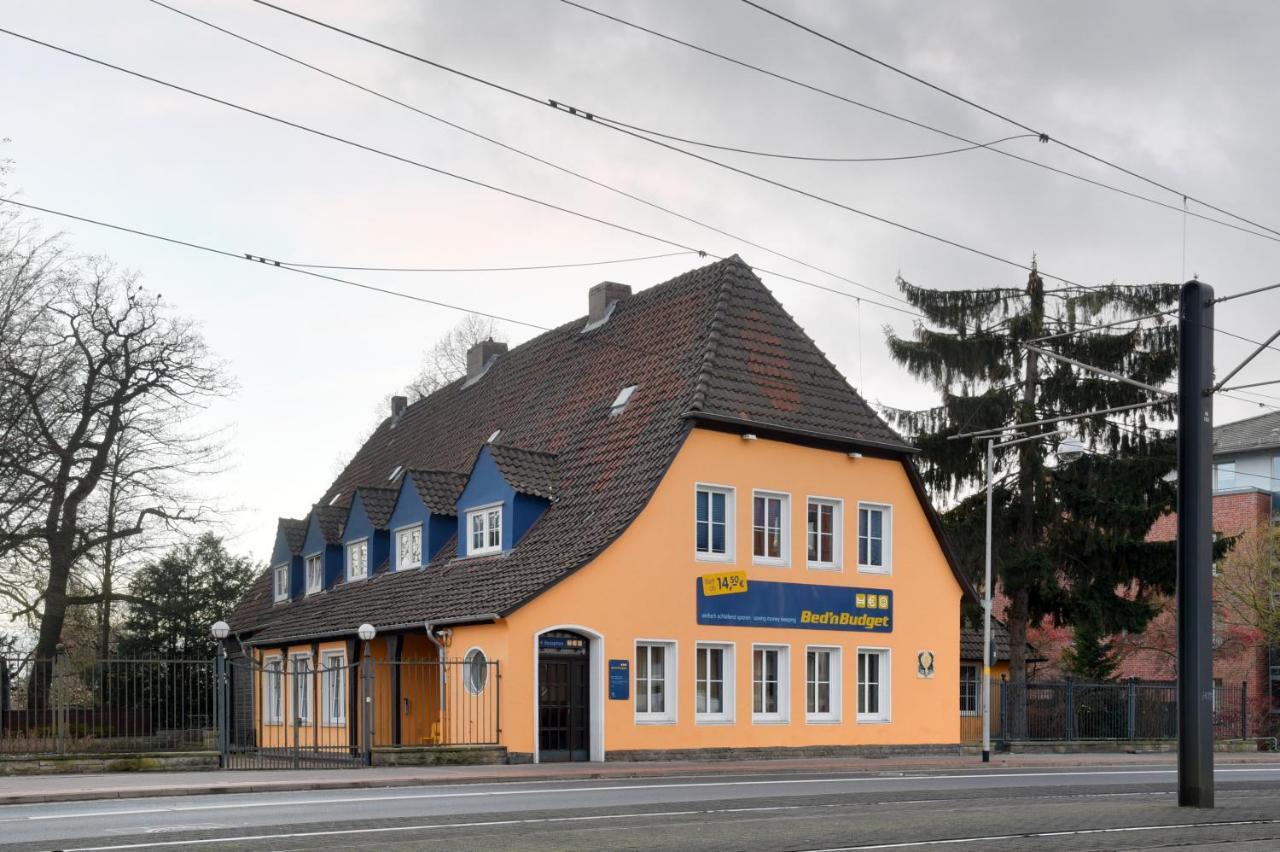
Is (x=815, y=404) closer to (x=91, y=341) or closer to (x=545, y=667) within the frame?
(x=545, y=667)

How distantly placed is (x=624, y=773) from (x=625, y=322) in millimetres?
13792

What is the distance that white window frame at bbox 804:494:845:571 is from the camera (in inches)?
1249

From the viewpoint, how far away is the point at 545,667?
1120 inches

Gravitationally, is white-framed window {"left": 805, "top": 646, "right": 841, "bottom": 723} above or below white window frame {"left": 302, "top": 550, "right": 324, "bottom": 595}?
below

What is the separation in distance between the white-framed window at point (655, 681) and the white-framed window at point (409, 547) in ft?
24.7

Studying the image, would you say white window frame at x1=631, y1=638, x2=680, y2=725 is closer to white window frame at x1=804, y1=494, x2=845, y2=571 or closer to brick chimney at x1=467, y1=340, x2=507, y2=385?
white window frame at x1=804, y1=494, x2=845, y2=571

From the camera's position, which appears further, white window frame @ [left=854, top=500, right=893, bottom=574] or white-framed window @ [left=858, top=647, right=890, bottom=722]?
white window frame @ [left=854, top=500, right=893, bottom=574]

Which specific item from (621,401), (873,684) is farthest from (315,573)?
(873,684)

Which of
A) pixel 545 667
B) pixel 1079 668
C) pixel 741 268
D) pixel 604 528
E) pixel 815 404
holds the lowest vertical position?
pixel 1079 668

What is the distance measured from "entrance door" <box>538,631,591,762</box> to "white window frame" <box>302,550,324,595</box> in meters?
14.6

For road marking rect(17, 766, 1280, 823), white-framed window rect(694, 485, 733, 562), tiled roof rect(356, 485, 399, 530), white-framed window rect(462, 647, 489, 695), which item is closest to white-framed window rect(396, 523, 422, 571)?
tiled roof rect(356, 485, 399, 530)

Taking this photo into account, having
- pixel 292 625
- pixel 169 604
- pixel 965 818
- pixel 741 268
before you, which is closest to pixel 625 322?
pixel 741 268

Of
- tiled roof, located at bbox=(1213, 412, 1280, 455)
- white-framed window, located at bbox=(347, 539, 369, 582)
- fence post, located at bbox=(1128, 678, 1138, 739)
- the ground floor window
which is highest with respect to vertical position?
tiled roof, located at bbox=(1213, 412, 1280, 455)

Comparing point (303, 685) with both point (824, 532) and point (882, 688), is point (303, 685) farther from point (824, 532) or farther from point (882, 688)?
point (882, 688)
